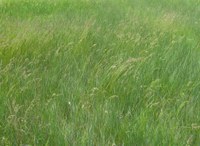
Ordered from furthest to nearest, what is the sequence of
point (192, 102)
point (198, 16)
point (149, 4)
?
1. point (149, 4)
2. point (198, 16)
3. point (192, 102)

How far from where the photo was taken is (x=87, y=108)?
94.3 inches

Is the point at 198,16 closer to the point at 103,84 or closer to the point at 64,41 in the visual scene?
the point at 64,41

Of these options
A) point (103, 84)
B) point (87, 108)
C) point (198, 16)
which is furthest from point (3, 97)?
point (198, 16)

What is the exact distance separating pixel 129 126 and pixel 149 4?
5.35m

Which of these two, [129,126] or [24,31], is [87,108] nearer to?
[129,126]

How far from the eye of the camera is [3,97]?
8.32 feet

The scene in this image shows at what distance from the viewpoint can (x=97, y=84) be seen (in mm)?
2900

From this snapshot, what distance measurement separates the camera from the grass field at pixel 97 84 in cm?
218

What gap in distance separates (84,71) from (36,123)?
989 mm

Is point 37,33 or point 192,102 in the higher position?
point 37,33

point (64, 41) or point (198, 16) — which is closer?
point (64, 41)

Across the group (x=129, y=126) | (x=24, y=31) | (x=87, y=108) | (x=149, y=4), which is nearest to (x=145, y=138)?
(x=129, y=126)

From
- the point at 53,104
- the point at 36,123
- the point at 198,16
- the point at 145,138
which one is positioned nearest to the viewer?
the point at 145,138

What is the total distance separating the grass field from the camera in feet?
7.14
